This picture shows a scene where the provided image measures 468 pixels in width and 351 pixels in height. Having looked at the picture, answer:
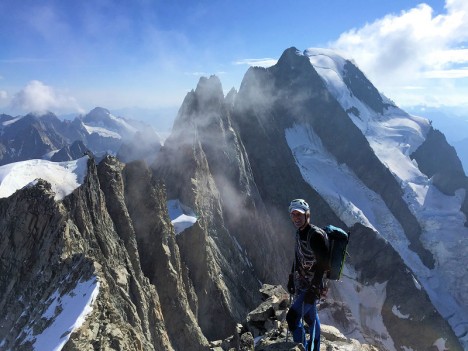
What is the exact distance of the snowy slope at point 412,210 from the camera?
136 metres

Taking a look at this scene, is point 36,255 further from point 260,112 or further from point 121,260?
point 260,112

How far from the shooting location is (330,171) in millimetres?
152375

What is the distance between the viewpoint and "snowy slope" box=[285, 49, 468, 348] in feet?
445

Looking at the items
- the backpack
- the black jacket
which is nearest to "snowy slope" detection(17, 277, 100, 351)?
the black jacket

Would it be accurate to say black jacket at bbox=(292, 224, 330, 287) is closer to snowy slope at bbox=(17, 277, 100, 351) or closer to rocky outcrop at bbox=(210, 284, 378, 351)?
Result: rocky outcrop at bbox=(210, 284, 378, 351)

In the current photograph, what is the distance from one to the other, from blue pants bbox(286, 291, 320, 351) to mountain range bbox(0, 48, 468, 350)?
12.6 m

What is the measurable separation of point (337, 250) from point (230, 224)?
258ft

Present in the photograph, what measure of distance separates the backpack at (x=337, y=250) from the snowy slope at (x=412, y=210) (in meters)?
126

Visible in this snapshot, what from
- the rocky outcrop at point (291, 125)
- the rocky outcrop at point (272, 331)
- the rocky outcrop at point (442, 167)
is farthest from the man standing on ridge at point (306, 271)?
the rocky outcrop at point (442, 167)

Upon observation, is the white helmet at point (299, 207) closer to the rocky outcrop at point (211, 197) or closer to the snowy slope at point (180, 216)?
the rocky outcrop at point (211, 197)

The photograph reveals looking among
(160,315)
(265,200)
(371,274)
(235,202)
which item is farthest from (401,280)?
(160,315)

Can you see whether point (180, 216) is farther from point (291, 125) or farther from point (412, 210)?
point (412, 210)

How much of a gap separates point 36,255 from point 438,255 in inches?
5867

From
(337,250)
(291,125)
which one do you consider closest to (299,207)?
(337,250)
